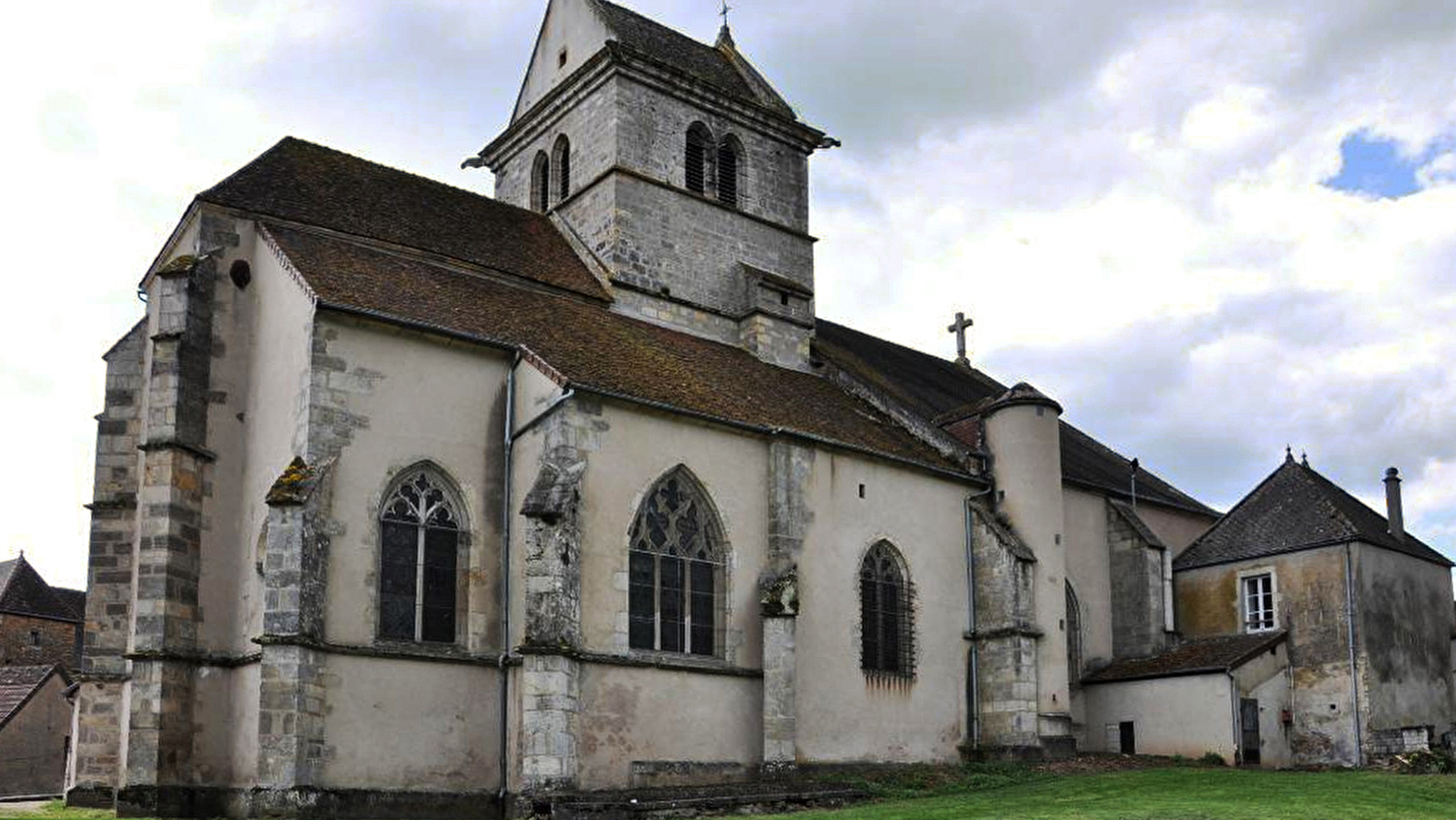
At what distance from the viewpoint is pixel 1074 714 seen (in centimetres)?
3050

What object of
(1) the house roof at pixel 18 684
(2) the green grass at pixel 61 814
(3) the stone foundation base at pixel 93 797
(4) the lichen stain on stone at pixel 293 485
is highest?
(4) the lichen stain on stone at pixel 293 485

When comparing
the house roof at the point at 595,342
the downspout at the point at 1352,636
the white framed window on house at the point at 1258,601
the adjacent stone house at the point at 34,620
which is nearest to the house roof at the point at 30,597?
the adjacent stone house at the point at 34,620

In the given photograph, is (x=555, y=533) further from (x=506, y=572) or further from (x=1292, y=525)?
(x=1292, y=525)

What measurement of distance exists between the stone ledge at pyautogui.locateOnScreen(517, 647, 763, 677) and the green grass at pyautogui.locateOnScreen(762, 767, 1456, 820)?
341cm

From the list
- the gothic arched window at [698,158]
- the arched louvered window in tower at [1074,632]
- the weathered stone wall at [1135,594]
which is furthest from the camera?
the gothic arched window at [698,158]

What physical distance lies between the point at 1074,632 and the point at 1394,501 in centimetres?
788

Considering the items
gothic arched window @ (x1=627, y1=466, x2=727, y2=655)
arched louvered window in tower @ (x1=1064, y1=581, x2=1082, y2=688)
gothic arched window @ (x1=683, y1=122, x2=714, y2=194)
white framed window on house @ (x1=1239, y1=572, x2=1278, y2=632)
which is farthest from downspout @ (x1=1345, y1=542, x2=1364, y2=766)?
gothic arched window @ (x1=683, y1=122, x2=714, y2=194)

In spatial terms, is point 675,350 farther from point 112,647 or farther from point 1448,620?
point 1448,620

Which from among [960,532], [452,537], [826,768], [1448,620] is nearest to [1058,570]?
[960,532]

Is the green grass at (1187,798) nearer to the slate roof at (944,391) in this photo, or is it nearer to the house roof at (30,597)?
the slate roof at (944,391)

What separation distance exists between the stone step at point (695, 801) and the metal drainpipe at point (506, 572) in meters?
1.72

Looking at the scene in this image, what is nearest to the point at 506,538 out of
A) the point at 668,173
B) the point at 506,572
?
the point at 506,572

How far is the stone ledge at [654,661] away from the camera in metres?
20.3

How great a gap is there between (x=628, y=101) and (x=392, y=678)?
48.9ft
